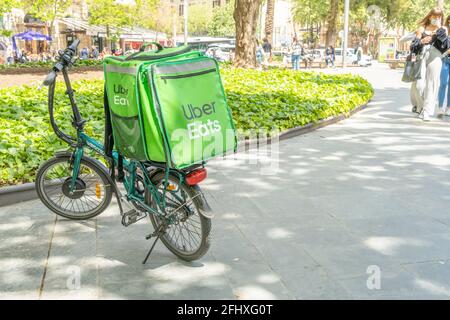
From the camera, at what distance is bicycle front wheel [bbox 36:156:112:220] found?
443 centimetres

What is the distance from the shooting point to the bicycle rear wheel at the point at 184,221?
11.7ft

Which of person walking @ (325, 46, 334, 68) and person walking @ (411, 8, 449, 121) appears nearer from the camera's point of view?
person walking @ (411, 8, 449, 121)

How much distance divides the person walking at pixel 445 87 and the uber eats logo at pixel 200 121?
25.8 feet

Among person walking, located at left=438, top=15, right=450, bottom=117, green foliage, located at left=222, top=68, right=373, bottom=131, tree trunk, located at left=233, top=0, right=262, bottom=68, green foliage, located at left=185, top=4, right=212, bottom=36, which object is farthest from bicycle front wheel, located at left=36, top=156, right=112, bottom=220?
green foliage, located at left=185, top=4, right=212, bottom=36

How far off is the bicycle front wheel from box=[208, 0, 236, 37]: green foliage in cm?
7727

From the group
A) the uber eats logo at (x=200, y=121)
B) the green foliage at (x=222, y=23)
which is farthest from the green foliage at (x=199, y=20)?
the uber eats logo at (x=200, y=121)

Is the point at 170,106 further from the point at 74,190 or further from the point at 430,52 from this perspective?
the point at 430,52

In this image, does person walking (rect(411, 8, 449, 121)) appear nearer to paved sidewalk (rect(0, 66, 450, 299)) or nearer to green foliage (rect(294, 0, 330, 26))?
paved sidewalk (rect(0, 66, 450, 299))

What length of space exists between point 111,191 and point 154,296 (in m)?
1.43

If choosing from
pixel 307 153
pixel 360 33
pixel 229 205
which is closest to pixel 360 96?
pixel 307 153

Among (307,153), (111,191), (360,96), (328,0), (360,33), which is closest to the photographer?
(111,191)

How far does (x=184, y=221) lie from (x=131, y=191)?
52 cm

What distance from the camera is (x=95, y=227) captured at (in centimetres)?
452
